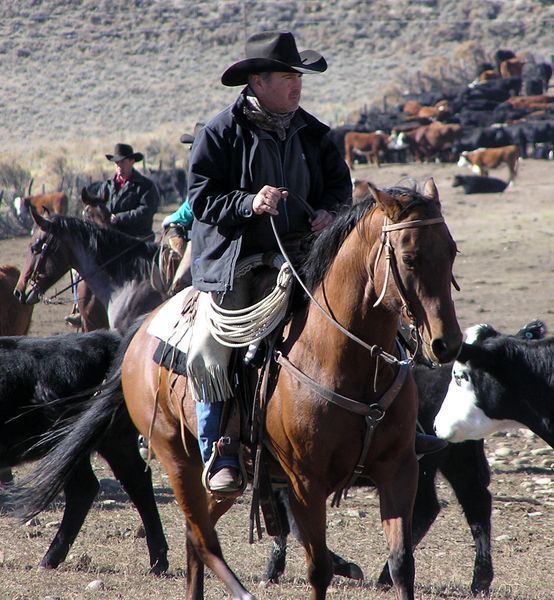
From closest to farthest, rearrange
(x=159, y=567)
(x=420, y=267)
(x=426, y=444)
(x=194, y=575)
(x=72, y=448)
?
1. (x=420, y=267)
2. (x=426, y=444)
3. (x=194, y=575)
4. (x=72, y=448)
5. (x=159, y=567)

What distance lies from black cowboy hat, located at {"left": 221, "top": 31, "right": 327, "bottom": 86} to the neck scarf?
0.14 m

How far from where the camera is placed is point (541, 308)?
15852 mm

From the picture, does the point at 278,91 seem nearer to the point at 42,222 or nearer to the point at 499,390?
the point at 499,390

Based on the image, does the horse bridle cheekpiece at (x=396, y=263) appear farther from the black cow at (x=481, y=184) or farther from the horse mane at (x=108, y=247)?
the black cow at (x=481, y=184)

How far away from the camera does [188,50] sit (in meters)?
65.0

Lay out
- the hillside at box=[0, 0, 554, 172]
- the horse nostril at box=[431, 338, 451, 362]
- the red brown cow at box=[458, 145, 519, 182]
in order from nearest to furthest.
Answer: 1. the horse nostril at box=[431, 338, 451, 362]
2. the red brown cow at box=[458, 145, 519, 182]
3. the hillside at box=[0, 0, 554, 172]

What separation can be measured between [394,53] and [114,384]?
200 ft

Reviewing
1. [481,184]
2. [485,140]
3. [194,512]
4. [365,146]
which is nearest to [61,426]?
[194,512]

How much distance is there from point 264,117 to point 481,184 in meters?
21.1

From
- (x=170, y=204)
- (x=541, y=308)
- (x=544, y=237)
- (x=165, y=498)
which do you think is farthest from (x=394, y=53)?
(x=165, y=498)

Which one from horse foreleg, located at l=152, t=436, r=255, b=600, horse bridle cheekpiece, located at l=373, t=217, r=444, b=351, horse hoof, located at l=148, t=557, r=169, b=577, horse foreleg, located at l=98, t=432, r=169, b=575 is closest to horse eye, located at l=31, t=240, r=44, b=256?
horse foreleg, located at l=98, t=432, r=169, b=575

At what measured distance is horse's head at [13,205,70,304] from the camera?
1088cm

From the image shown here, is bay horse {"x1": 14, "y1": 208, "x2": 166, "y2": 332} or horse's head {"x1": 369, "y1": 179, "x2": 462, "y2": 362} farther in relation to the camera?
bay horse {"x1": 14, "y1": 208, "x2": 166, "y2": 332}

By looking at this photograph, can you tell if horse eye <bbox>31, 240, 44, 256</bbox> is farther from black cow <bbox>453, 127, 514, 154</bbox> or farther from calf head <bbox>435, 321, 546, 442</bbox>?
black cow <bbox>453, 127, 514, 154</bbox>
